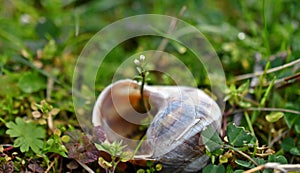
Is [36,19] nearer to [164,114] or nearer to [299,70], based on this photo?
[164,114]

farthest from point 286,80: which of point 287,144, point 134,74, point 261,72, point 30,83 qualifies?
point 30,83

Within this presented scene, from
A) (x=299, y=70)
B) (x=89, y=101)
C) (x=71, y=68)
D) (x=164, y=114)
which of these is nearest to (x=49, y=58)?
(x=71, y=68)

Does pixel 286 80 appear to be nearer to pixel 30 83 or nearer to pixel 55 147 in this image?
pixel 55 147

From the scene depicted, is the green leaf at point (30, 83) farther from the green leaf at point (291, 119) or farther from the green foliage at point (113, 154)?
the green leaf at point (291, 119)

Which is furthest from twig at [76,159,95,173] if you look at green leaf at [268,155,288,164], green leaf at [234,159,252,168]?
green leaf at [268,155,288,164]

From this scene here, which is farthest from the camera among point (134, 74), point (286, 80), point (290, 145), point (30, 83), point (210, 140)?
point (134, 74)

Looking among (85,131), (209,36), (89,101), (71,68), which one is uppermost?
(209,36)

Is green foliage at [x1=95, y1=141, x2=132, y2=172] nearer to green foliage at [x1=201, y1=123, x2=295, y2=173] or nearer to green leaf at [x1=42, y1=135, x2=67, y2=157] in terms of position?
green leaf at [x1=42, y1=135, x2=67, y2=157]
